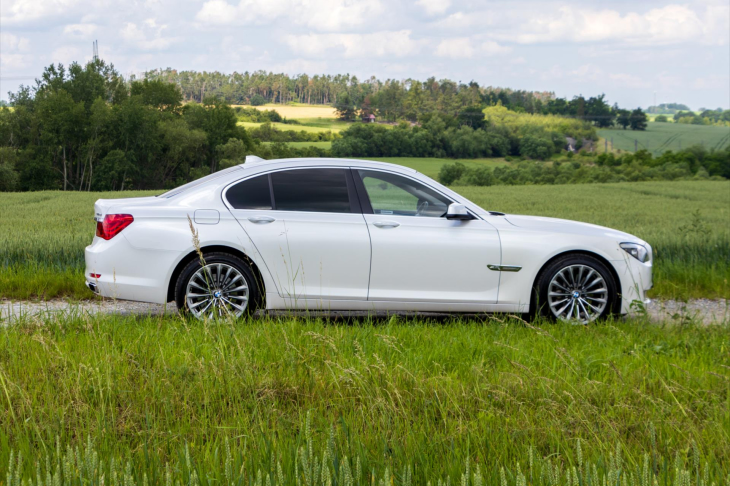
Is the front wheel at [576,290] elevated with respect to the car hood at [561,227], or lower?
lower

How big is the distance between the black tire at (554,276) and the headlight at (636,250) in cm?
29

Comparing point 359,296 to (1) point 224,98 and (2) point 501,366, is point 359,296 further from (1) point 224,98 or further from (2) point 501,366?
(1) point 224,98

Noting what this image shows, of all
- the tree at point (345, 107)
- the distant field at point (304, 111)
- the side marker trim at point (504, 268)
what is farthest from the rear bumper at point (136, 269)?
the distant field at point (304, 111)

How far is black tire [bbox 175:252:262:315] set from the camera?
690 cm

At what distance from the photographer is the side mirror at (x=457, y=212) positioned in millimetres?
7000

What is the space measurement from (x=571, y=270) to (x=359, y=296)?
2.20m

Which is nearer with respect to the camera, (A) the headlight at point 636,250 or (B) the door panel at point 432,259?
(B) the door panel at point 432,259

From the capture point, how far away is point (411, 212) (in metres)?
7.25

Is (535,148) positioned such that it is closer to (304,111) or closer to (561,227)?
(304,111)

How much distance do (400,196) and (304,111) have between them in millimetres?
78043

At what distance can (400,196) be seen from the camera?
24.0 feet

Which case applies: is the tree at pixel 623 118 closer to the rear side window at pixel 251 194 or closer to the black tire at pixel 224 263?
the rear side window at pixel 251 194

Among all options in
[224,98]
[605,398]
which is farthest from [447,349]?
[224,98]

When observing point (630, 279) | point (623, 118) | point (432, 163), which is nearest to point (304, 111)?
point (432, 163)
